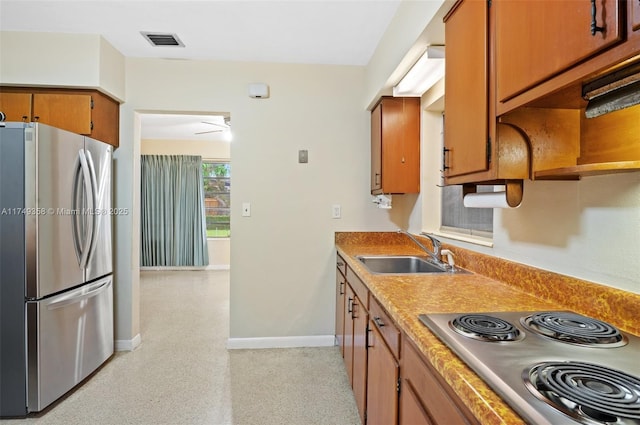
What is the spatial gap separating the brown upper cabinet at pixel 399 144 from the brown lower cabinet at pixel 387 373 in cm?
81

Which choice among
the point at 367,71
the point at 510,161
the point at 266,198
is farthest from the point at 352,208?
the point at 510,161

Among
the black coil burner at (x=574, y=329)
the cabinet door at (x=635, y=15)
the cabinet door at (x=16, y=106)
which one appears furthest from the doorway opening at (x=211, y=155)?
the cabinet door at (x=635, y=15)

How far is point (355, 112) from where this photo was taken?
9.92 ft

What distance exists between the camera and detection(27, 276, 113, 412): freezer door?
6.54 ft

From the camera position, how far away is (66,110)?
253cm

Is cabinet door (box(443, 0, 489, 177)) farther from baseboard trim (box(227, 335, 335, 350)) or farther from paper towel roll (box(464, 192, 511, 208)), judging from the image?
baseboard trim (box(227, 335, 335, 350))

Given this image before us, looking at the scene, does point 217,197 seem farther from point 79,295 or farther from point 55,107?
point 79,295

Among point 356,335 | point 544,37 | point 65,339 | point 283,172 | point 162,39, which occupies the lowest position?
point 65,339

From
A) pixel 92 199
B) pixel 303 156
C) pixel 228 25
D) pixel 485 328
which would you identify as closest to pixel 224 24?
pixel 228 25

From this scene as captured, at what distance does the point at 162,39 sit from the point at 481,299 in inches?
109

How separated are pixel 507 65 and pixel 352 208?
2045 mm

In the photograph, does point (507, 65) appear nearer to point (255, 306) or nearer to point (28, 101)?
point (255, 306)

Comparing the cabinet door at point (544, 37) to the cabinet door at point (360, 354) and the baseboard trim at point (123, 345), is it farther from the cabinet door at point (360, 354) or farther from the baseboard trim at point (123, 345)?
the baseboard trim at point (123, 345)

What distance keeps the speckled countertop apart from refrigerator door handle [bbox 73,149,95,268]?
1.89 meters
